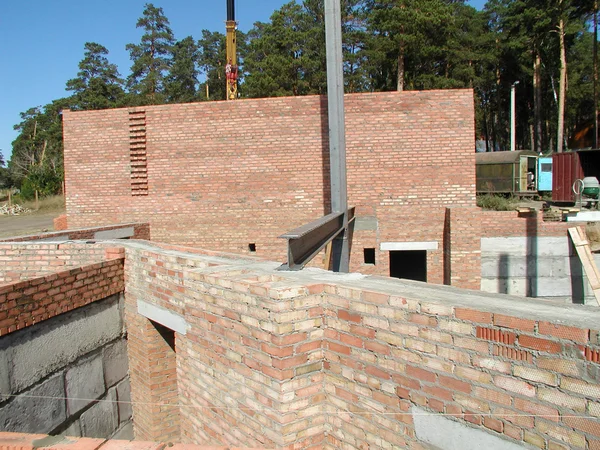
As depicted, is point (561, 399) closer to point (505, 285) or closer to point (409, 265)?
point (505, 285)

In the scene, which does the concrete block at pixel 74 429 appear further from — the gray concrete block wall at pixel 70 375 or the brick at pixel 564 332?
the brick at pixel 564 332

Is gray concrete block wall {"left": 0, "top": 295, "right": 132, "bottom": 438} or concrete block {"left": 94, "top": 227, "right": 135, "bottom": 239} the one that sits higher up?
concrete block {"left": 94, "top": 227, "right": 135, "bottom": 239}

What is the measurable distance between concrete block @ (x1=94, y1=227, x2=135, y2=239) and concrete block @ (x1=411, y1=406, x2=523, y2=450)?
7731mm

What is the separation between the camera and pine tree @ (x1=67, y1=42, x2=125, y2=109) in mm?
39250

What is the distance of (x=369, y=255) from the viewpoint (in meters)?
9.71

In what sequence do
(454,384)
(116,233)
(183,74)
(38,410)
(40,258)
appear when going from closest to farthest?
(454,384)
(38,410)
(40,258)
(116,233)
(183,74)

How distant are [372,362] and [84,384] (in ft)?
12.5

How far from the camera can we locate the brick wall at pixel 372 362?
2143 mm

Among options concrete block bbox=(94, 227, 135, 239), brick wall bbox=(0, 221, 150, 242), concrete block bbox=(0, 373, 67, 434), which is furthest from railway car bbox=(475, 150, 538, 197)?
concrete block bbox=(0, 373, 67, 434)

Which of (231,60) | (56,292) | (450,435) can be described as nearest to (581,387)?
(450,435)

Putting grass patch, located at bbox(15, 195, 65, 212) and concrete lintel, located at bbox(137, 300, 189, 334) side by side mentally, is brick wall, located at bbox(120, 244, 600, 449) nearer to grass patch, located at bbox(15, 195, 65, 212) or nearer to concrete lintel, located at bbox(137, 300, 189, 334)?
concrete lintel, located at bbox(137, 300, 189, 334)

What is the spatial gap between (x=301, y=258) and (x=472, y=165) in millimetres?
5947

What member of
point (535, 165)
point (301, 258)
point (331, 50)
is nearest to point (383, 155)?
point (331, 50)

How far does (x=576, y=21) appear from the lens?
27969 millimetres
